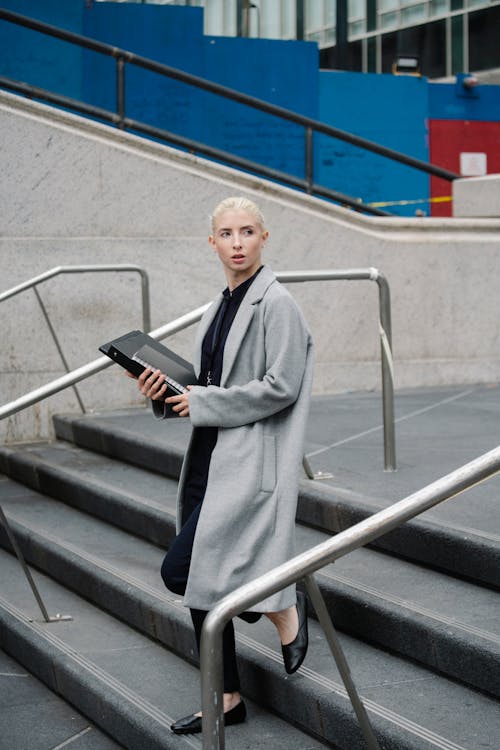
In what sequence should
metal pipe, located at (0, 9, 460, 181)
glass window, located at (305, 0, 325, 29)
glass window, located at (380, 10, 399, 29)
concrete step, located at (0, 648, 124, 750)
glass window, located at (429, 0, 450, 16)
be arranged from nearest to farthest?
concrete step, located at (0, 648, 124, 750) < metal pipe, located at (0, 9, 460, 181) < glass window, located at (429, 0, 450, 16) < glass window, located at (380, 10, 399, 29) < glass window, located at (305, 0, 325, 29)

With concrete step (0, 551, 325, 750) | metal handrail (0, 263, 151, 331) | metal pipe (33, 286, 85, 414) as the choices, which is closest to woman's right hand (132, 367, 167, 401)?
concrete step (0, 551, 325, 750)

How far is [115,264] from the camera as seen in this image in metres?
7.98

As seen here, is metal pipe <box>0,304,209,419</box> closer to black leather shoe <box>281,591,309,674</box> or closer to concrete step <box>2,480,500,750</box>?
concrete step <box>2,480,500,750</box>

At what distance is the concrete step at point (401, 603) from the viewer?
3.49 m

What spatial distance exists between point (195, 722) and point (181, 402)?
1.03 metres

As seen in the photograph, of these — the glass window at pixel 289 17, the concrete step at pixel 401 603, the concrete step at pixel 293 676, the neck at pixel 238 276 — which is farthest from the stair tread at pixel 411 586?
the glass window at pixel 289 17

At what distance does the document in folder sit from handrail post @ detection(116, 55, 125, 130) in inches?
205

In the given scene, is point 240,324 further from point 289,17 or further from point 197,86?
point 289,17

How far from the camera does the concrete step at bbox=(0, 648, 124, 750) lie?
3893 mm

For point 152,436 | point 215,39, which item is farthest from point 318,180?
point 215,39

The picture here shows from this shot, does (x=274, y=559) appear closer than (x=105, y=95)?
Yes

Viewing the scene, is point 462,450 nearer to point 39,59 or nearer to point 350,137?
point 350,137

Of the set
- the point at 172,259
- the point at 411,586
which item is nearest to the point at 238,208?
the point at 411,586

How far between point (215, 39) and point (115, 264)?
6934mm
